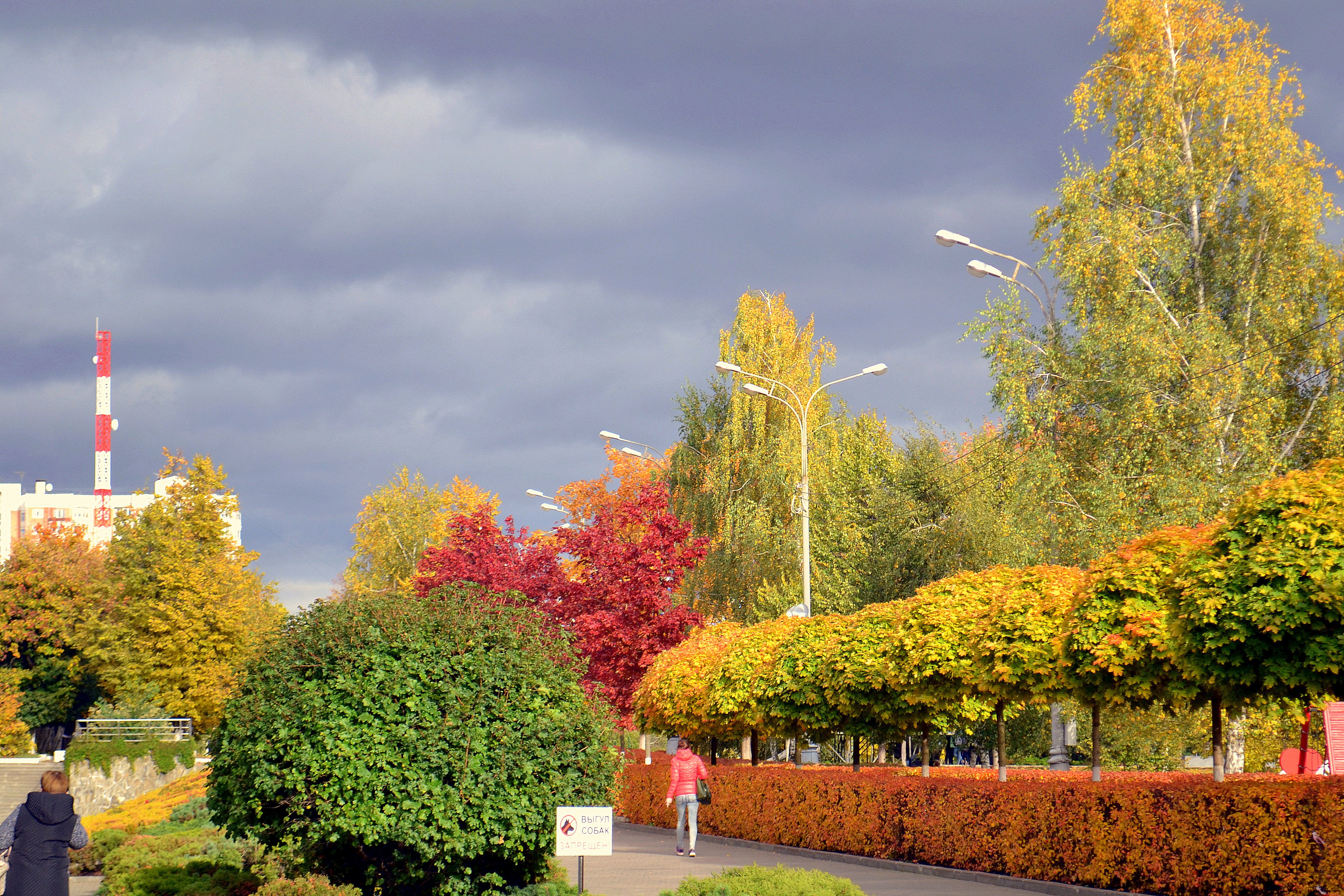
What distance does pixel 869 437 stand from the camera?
36.9 meters

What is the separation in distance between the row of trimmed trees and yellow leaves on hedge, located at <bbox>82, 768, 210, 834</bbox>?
10148mm

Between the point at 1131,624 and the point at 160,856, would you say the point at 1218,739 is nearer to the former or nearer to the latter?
the point at 1131,624

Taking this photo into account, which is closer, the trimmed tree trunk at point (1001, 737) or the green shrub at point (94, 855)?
the trimmed tree trunk at point (1001, 737)

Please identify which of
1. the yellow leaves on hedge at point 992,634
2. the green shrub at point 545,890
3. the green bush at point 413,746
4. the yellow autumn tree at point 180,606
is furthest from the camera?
the yellow autumn tree at point 180,606

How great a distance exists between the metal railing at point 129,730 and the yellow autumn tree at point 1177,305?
33.4m

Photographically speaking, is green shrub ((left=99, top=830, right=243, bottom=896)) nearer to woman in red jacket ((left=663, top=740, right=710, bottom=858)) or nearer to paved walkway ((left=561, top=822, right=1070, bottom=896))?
paved walkway ((left=561, top=822, right=1070, bottom=896))

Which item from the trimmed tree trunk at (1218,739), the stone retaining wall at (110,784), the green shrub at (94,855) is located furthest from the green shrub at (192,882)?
the stone retaining wall at (110,784)

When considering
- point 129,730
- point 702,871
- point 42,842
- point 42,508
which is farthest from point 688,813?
point 42,508

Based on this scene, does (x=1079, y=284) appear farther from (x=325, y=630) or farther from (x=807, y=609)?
(x=325, y=630)

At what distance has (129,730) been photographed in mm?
A: 44906

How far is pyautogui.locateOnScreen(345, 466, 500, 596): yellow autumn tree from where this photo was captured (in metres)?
77.0

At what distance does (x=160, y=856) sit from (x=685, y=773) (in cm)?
769

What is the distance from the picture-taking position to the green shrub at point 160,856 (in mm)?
13148

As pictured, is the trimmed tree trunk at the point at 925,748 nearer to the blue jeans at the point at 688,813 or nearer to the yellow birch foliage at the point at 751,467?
the blue jeans at the point at 688,813
